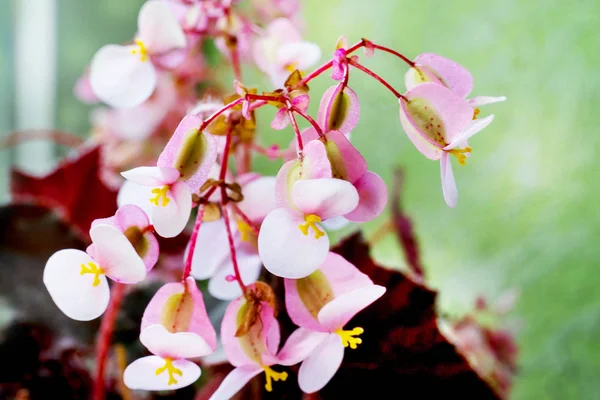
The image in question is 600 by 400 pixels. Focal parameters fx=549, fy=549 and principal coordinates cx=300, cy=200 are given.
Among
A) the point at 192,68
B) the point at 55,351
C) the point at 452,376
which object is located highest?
the point at 192,68

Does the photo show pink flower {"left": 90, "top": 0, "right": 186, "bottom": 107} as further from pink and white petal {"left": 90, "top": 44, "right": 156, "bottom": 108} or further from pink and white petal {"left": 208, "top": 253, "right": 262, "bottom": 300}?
pink and white petal {"left": 208, "top": 253, "right": 262, "bottom": 300}

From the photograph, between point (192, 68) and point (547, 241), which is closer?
point (547, 241)

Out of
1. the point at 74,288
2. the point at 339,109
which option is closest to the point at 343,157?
the point at 339,109

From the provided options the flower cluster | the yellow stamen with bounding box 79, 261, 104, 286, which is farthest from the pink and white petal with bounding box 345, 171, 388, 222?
the yellow stamen with bounding box 79, 261, 104, 286

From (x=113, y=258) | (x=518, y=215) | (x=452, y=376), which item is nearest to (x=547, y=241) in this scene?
(x=518, y=215)

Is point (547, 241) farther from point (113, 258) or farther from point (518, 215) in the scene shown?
point (113, 258)

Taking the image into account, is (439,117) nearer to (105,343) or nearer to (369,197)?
(369,197)
